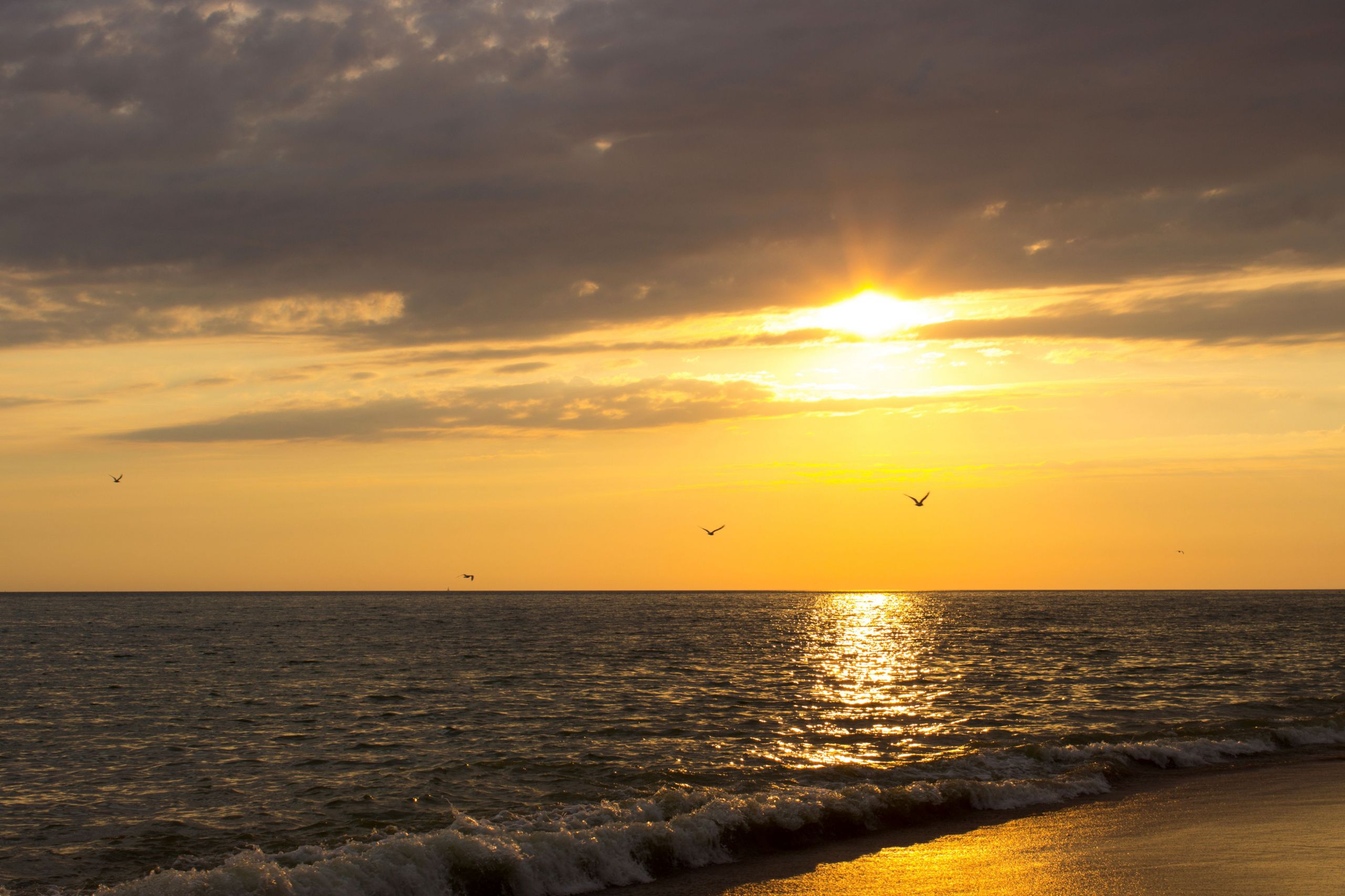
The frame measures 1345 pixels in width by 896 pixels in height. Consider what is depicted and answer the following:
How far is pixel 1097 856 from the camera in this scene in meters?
16.6

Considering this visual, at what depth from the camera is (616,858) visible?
16844mm

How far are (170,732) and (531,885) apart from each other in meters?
19.6

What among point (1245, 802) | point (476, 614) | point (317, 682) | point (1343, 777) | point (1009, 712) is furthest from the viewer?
point (476, 614)

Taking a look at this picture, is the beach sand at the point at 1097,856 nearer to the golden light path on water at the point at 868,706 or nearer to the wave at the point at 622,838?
the wave at the point at 622,838

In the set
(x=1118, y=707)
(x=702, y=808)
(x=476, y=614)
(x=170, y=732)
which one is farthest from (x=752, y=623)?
(x=702, y=808)

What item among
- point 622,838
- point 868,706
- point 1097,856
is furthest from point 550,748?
point 1097,856

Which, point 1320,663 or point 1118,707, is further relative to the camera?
point 1320,663

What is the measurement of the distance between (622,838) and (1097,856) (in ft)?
26.0

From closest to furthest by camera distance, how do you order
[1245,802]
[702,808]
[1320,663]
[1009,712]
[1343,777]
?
[702,808] < [1245,802] < [1343,777] < [1009,712] < [1320,663]

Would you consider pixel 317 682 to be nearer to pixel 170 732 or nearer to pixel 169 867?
pixel 170 732

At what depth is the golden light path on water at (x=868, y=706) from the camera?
87.0 ft

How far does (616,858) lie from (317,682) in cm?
3309

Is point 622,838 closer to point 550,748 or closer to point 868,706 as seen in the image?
point 550,748

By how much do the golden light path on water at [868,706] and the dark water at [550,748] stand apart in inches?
8.1
